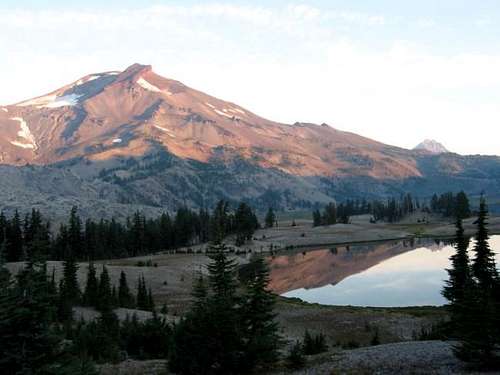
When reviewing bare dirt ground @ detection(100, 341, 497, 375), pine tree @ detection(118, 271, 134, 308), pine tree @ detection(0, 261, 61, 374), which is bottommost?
pine tree @ detection(118, 271, 134, 308)

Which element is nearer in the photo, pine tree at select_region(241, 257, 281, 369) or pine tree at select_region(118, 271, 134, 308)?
pine tree at select_region(241, 257, 281, 369)

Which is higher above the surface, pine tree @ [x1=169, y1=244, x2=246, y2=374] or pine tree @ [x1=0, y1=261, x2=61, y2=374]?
pine tree @ [x1=0, y1=261, x2=61, y2=374]

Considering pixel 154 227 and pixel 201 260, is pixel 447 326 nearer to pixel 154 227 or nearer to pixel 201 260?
pixel 201 260

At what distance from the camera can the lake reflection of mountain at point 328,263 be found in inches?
4389

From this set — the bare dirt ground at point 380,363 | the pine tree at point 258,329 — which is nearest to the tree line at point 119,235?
the pine tree at point 258,329

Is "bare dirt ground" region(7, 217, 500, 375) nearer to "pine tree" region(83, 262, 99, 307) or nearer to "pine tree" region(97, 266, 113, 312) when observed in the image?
"pine tree" region(97, 266, 113, 312)

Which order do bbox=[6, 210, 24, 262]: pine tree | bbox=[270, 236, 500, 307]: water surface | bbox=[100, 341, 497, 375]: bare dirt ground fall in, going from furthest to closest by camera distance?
bbox=[6, 210, 24, 262]: pine tree
bbox=[270, 236, 500, 307]: water surface
bbox=[100, 341, 497, 375]: bare dirt ground

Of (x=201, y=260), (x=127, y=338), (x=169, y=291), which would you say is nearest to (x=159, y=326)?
(x=127, y=338)

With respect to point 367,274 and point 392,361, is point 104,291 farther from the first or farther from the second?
point 367,274

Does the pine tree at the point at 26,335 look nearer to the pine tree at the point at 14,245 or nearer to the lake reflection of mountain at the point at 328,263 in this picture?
the lake reflection of mountain at the point at 328,263

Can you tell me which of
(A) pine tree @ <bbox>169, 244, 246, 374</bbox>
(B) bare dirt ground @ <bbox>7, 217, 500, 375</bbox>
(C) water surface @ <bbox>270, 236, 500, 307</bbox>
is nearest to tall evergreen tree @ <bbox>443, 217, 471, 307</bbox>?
(B) bare dirt ground @ <bbox>7, 217, 500, 375</bbox>

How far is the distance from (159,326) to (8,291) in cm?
2335

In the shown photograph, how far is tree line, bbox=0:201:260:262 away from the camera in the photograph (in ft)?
420

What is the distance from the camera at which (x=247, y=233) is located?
180m
